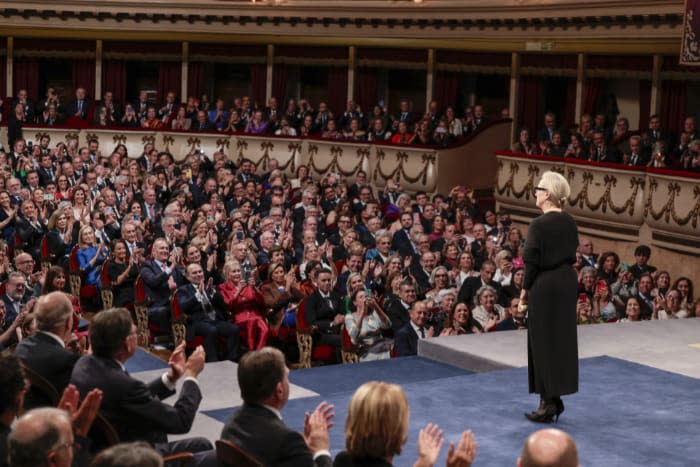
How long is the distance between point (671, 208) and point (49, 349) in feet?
29.1

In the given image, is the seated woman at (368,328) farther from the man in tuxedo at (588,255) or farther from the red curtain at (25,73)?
the red curtain at (25,73)

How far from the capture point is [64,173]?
40.6 feet

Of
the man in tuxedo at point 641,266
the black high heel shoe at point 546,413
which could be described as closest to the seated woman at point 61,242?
the man in tuxedo at point 641,266

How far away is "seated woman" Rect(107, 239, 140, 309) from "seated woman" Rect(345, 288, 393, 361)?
2.29 m

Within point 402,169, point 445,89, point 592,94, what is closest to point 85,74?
point 445,89

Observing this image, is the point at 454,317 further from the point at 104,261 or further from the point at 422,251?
the point at 104,261

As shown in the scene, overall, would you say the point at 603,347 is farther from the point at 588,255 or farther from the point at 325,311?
the point at 588,255

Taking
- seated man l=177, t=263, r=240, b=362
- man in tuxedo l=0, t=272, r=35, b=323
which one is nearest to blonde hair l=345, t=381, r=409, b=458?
man in tuxedo l=0, t=272, r=35, b=323

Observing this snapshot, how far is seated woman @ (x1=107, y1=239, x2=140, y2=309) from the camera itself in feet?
30.6

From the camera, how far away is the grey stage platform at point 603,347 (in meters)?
6.55

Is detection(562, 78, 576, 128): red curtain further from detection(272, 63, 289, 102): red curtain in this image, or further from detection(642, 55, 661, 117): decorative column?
detection(272, 63, 289, 102): red curtain

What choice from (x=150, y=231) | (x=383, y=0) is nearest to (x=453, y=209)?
(x=150, y=231)

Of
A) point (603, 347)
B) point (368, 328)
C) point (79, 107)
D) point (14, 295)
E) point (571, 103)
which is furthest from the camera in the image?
point (79, 107)

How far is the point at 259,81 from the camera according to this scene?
20109 mm
